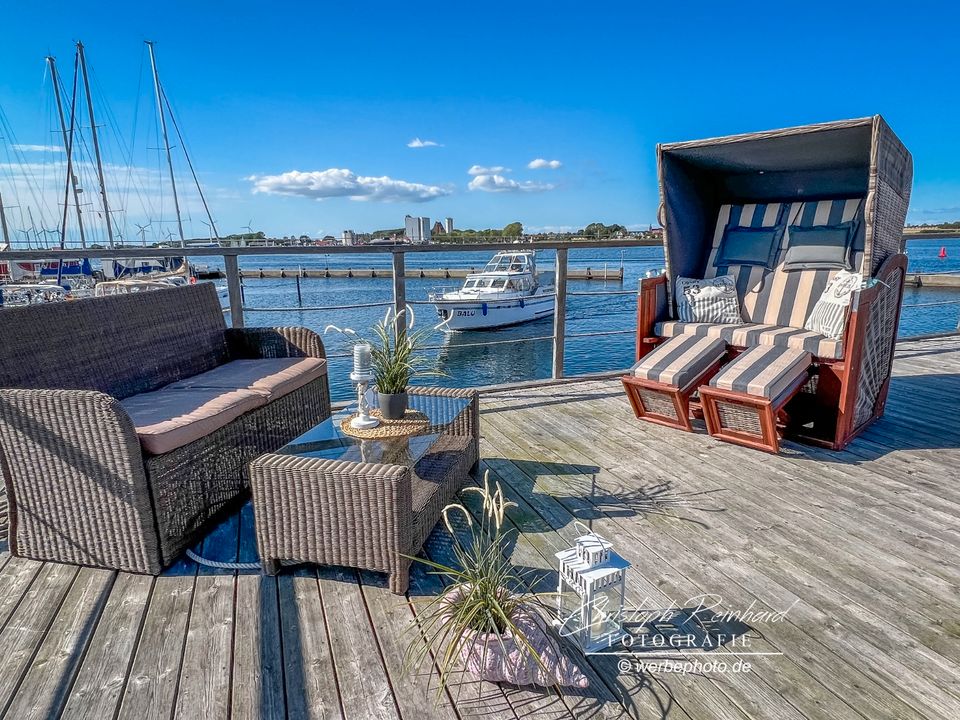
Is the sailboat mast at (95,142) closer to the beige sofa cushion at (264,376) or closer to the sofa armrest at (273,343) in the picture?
the sofa armrest at (273,343)

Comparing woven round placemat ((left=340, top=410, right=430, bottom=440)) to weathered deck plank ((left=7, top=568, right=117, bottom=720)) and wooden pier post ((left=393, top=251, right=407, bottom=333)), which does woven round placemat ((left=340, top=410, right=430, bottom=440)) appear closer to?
weathered deck plank ((left=7, top=568, right=117, bottom=720))

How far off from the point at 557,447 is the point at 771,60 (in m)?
17.3

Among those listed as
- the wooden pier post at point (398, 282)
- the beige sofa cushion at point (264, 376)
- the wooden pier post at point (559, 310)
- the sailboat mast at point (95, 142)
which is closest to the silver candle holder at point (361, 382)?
the beige sofa cushion at point (264, 376)

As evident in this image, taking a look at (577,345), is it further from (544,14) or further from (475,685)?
(475,685)

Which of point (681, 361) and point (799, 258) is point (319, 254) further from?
point (799, 258)

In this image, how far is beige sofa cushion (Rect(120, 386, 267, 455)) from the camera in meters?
1.73

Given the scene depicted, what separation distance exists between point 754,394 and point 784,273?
4.25ft

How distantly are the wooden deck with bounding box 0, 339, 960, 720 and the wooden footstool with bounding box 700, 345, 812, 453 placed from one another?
0.56 ft

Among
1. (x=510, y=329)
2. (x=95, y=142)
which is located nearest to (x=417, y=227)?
(x=510, y=329)

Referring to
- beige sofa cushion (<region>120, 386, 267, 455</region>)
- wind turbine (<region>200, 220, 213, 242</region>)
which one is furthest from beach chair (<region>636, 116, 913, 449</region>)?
wind turbine (<region>200, 220, 213, 242</region>)

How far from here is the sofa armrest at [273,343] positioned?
2.85 metres

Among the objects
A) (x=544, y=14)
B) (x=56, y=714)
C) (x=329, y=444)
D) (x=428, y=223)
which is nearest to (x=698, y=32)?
(x=544, y=14)

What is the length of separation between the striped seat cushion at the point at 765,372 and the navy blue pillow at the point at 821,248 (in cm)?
83

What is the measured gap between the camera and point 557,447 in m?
2.80
